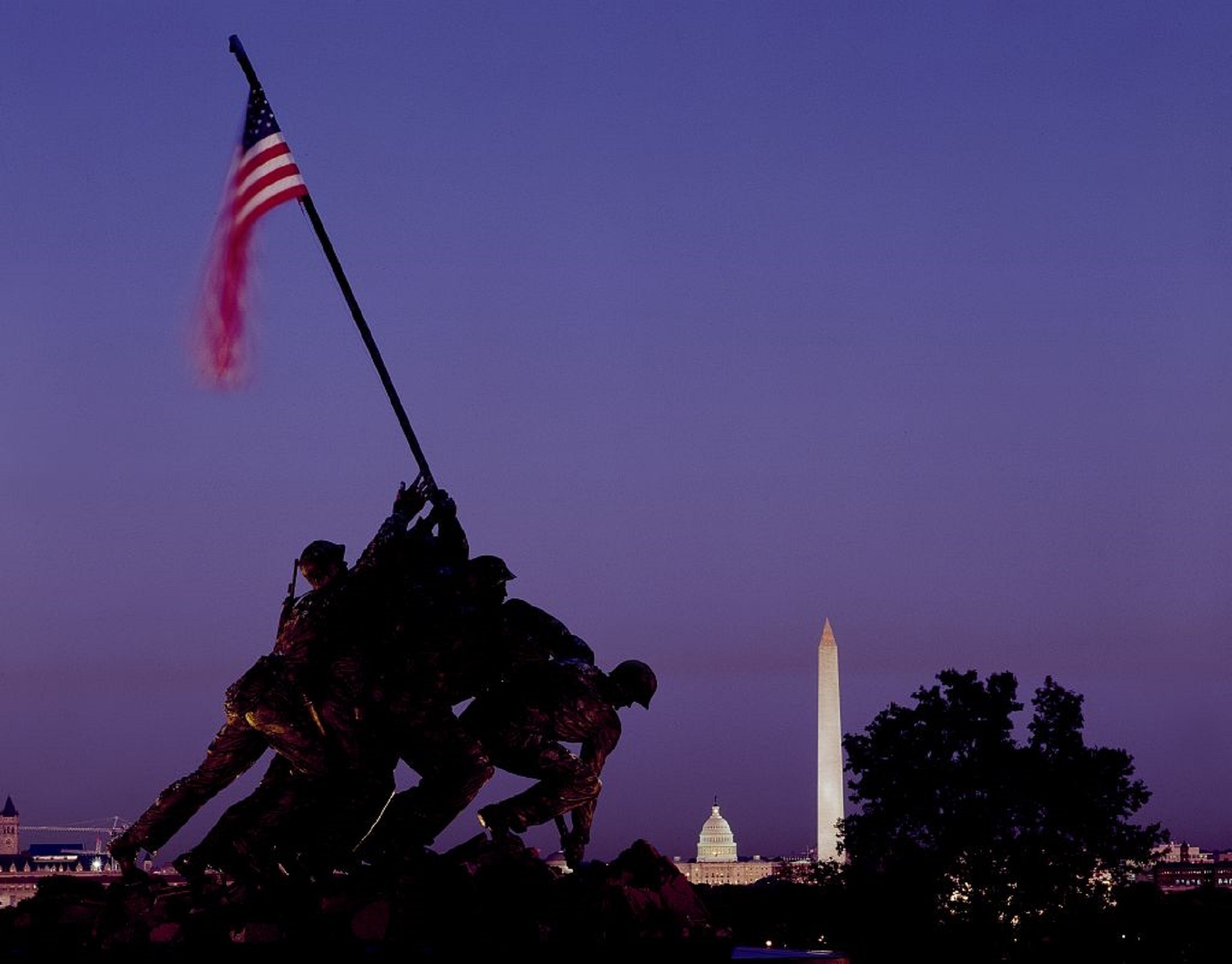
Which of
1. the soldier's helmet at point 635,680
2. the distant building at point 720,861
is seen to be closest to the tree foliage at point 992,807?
the soldier's helmet at point 635,680

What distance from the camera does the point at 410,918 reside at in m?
14.1

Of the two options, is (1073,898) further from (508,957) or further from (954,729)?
(508,957)

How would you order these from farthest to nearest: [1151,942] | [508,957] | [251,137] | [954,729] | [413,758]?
[954,729]
[1151,942]
[251,137]
[413,758]
[508,957]

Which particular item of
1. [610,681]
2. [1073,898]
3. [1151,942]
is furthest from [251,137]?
[1073,898]

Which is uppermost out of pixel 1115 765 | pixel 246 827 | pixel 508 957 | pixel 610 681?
pixel 1115 765

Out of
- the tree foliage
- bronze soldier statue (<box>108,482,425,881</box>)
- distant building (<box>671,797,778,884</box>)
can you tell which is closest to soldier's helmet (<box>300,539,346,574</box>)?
bronze soldier statue (<box>108,482,425,881</box>)

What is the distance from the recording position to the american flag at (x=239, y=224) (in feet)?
55.2

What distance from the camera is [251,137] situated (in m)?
17.2

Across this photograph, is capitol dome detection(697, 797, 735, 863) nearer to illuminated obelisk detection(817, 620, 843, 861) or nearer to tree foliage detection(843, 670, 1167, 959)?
illuminated obelisk detection(817, 620, 843, 861)

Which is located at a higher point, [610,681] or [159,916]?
[610,681]

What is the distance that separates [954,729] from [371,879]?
110 feet

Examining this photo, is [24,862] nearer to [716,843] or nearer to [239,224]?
[716,843]

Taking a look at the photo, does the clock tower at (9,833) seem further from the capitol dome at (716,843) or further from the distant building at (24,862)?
the capitol dome at (716,843)

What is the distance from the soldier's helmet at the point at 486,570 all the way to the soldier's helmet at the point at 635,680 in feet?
3.81
